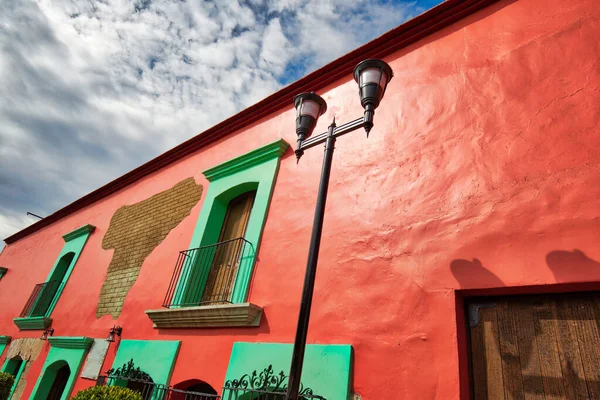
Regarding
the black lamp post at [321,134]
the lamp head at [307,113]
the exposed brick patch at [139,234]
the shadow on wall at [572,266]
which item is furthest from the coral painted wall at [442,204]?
the exposed brick patch at [139,234]

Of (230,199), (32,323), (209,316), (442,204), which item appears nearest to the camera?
(442,204)

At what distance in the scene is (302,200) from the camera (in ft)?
14.0

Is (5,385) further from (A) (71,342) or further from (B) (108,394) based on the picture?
(B) (108,394)

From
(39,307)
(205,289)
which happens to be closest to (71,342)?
(39,307)

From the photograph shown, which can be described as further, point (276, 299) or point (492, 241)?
point (276, 299)

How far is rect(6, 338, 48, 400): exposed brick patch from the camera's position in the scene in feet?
21.4

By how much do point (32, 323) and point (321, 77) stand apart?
730 cm

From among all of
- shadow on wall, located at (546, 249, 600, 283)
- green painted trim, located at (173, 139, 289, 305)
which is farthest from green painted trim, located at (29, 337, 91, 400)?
shadow on wall, located at (546, 249, 600, 283)

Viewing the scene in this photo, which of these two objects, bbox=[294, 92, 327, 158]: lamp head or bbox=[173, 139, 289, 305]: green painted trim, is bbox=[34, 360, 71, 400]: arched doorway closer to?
bbox=[173, 139, 289, 305]: green painted trim

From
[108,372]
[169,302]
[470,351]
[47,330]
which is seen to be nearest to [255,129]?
[169,302]

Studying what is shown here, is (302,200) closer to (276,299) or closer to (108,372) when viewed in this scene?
(276,299)

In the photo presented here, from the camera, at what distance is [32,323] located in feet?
24.0

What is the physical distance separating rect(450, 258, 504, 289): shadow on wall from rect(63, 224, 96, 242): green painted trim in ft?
25.2

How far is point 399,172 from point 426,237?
2.51ft
